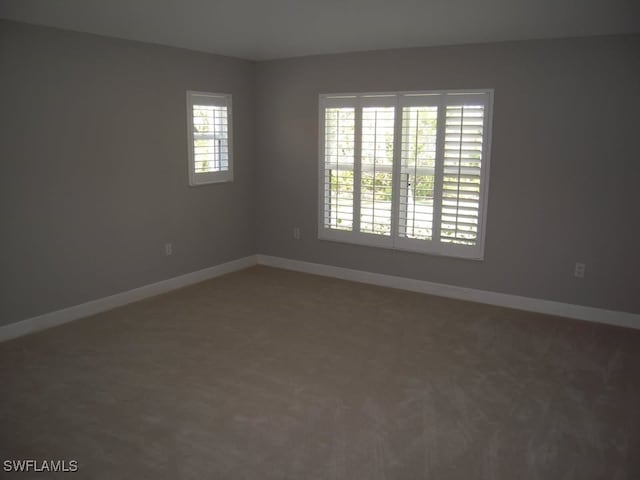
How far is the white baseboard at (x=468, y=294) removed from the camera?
14.6 ft

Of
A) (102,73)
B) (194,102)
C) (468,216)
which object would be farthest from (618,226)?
(102,73)

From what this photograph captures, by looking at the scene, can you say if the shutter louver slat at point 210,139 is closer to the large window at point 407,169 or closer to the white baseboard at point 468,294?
the large window at point 407,169

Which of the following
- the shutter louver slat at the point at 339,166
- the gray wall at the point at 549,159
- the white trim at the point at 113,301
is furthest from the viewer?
the shutter louver slat at the point at 339,166

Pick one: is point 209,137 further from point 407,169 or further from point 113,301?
point 407,169

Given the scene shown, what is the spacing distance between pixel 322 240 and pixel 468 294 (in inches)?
64.6

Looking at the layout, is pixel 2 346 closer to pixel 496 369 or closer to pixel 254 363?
pixel 254 363

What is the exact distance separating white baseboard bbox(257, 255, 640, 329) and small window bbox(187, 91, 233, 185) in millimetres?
1202

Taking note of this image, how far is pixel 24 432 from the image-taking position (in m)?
2.83

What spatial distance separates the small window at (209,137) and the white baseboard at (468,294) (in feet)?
3.94

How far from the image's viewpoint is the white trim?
4085 millimetres

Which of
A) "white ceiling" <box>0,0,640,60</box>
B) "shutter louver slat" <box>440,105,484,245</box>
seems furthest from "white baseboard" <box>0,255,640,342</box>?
"white ceiling" <box>0,0,640,60</box>

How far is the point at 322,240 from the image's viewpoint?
5.84 metres

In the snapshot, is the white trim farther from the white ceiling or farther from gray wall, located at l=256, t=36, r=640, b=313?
the white ceiling

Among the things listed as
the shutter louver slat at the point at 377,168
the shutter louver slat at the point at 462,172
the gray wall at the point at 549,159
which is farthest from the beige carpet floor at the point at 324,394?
the shutter louver slat at the point at 377,168
